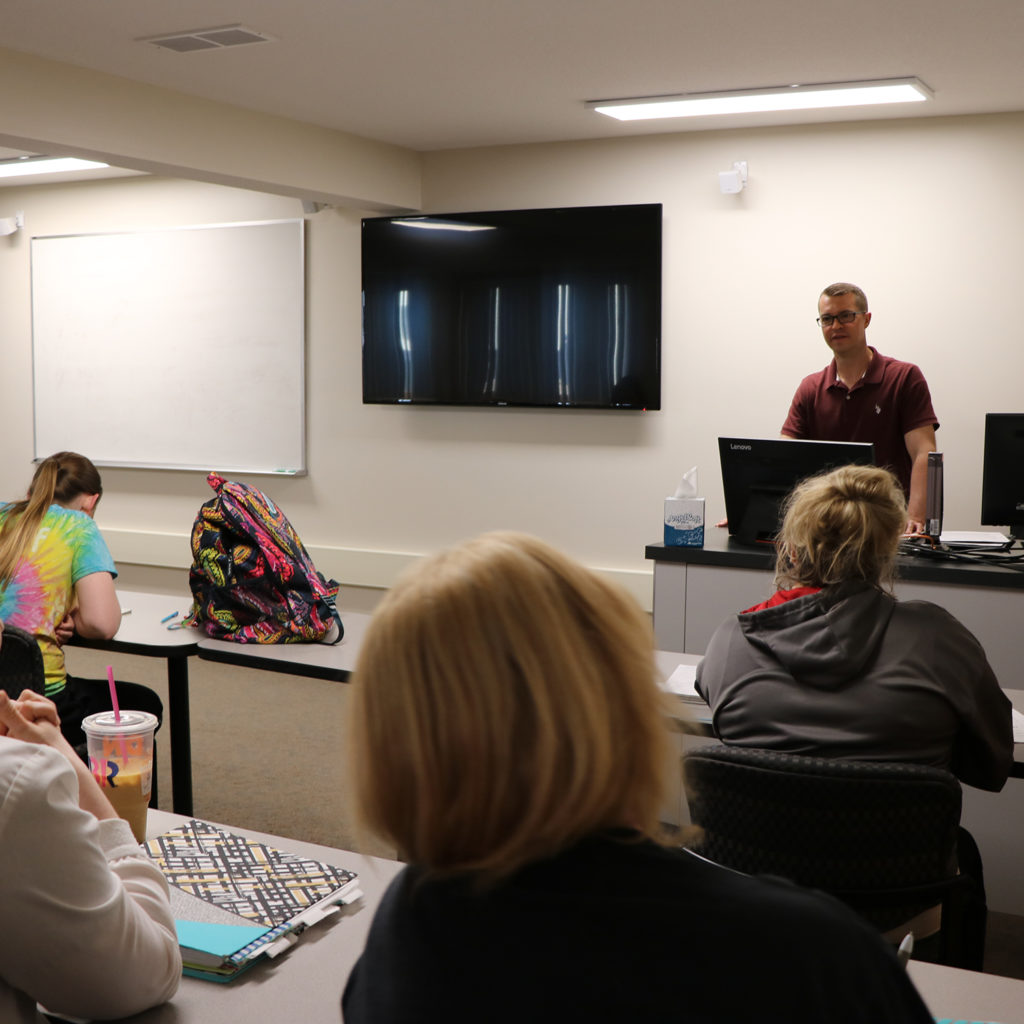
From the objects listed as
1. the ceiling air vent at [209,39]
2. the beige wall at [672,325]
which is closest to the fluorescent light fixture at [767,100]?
the beige wall at [672,325]

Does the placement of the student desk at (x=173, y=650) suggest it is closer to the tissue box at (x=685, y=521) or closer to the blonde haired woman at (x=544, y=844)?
the tissue box at (x=685, y=521)

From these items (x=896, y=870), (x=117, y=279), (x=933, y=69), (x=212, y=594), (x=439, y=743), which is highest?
(x=933, y=69)

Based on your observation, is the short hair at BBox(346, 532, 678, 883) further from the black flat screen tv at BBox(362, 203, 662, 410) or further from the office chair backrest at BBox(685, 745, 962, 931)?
the black flat screen tv at BBox(362, 203, 662, 410)

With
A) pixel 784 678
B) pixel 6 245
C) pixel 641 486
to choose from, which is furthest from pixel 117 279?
pixel 784 678

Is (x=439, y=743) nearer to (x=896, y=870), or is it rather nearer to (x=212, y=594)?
(x=896, y=870)

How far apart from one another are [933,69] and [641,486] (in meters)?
2.09

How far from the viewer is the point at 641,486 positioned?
5.07 m

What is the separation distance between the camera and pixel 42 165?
572 cm

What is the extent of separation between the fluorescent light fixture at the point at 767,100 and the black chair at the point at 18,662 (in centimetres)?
299

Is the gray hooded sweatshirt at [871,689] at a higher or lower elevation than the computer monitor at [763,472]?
lower

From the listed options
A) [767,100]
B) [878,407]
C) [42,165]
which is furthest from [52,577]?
[42,165]

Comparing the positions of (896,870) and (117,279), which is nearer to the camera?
(896,870)

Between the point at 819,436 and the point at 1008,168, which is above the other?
the point at 1008,168

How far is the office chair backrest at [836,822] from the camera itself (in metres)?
1.55
